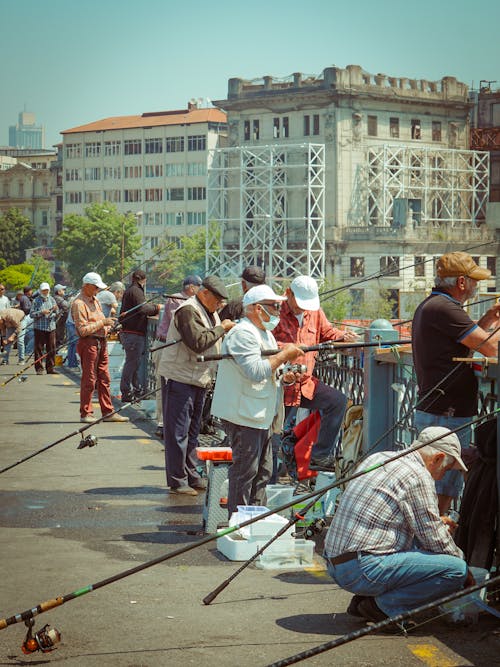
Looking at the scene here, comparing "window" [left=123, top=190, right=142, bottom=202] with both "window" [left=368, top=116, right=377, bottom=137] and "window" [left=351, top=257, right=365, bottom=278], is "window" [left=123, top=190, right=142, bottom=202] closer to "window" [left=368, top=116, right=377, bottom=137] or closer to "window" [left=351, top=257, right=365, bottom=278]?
"window" [left=368, top=116, right=377, bottom=137]

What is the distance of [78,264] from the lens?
149 m

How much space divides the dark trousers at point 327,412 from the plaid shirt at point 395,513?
12.9ft

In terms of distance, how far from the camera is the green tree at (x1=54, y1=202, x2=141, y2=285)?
144375 millimetres

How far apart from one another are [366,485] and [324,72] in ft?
379

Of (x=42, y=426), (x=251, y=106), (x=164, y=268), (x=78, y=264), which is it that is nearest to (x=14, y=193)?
(x=78, y=264)

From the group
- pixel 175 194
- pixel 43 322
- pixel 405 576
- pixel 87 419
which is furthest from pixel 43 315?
pixel 175 194

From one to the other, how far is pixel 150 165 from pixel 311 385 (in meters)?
144

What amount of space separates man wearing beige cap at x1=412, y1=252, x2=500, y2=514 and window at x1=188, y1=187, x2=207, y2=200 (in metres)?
141

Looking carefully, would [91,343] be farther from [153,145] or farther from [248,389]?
[153,145]

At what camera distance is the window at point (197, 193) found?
148m

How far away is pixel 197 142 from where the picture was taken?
5768 inches

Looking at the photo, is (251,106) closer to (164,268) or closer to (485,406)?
(164,268)

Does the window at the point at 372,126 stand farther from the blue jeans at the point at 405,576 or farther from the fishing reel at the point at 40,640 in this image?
the fishing reel at the point at 40,640

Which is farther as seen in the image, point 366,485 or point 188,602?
point 188,602
